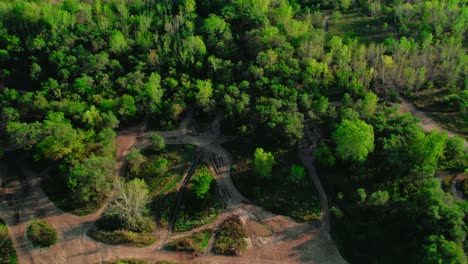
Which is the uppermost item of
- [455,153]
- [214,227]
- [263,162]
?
[263,162]

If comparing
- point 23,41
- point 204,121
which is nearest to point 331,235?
point 204,121

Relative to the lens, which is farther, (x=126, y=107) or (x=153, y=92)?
A: (x=153, y=92)

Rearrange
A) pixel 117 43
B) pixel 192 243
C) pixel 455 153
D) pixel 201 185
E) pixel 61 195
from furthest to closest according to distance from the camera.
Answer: pixel 117 43 → pixel 61 195 → pixel 455 153 → pixel 201 185 → pixel 192 243

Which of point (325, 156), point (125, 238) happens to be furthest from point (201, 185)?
point (325, 156)

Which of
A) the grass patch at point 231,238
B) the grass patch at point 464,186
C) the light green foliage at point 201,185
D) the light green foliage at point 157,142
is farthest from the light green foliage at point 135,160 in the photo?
the grass patch at point 464,186

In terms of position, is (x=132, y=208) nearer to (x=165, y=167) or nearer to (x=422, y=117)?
(x=165, y=167)

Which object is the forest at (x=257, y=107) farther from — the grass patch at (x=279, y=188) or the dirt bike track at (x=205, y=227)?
the dirt bike track at (x=205, y=227)

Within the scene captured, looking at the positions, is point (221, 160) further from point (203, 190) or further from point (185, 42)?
point (185, 42)
